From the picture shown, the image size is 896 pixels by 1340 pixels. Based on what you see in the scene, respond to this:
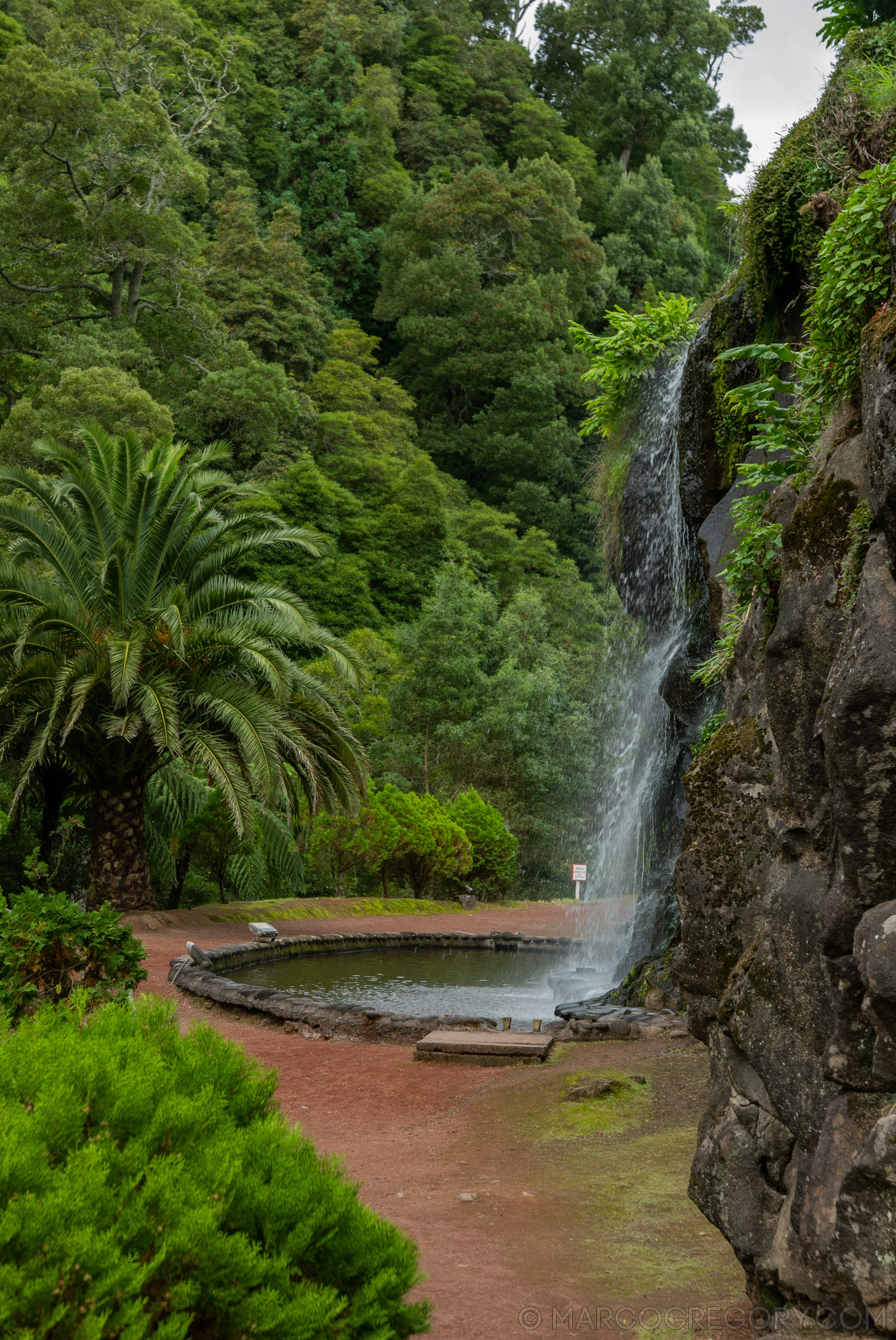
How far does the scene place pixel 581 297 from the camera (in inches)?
1726

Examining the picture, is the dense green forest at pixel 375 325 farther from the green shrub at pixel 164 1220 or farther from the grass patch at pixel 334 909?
the green shrub at pixel 164 1220

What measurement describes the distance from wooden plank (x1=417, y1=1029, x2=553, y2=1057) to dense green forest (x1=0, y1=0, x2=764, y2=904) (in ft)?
21.6

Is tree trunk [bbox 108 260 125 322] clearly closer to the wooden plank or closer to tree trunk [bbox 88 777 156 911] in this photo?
tree trunk [bbox 88 777 156 911]

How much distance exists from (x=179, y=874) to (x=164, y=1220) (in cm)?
1692

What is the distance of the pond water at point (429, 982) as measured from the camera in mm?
11797

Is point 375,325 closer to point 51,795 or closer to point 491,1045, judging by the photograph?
point 51,795

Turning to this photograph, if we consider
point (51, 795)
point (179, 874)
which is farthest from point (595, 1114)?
point (179, 874)

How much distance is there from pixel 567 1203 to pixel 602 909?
A: 1453 cm

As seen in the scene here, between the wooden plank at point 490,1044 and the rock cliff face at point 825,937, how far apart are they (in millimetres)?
4552

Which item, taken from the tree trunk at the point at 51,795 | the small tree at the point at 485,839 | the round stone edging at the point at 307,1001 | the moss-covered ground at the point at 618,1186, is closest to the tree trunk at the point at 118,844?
the tree trunk at the point at 51,795

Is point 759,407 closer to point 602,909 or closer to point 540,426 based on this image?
point 602,909

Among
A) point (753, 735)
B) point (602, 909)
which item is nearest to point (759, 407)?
point (753, 735)

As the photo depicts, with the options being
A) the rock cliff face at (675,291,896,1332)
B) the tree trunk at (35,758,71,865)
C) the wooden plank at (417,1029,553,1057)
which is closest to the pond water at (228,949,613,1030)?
the wooden plank at (417,1029,553,1057)

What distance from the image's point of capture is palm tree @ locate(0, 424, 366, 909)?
14.5m
